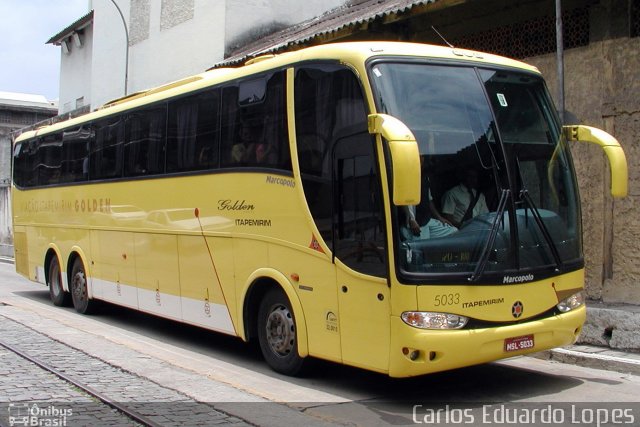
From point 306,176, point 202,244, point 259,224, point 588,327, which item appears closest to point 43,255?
point 202,244

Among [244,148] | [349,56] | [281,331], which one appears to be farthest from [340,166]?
[281,331]

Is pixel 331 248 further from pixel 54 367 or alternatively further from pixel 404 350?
pixel 54 367

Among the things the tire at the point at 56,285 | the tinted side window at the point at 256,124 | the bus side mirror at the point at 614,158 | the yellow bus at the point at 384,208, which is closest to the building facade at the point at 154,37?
the tire at the point at 56,285

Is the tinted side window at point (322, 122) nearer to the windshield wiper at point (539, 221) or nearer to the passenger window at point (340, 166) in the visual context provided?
the passenger window at point (340, 166)

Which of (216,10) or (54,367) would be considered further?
(216,10)

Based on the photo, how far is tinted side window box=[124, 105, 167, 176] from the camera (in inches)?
391

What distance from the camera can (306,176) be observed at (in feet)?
23.2

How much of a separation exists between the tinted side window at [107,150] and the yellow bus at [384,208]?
2.38 meters

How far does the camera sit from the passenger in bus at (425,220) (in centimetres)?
596

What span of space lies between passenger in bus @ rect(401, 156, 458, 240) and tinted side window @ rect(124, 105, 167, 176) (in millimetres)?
4805

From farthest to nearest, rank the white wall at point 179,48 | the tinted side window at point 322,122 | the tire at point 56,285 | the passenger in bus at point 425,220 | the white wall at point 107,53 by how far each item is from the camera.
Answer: the white wall at point 107,53
the white wall at point 179,48
the tire at point 56,285
the tinted side window at point 322,122
the passenger in bus at point 425,220

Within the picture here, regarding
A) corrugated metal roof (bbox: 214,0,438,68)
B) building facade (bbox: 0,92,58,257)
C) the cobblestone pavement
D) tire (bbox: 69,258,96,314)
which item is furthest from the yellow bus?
building facade (bbox: 0,92,58,257)

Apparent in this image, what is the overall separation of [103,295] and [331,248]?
6.24m

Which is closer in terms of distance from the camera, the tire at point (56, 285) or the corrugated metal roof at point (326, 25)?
the corrugated metal roof at point (326, 25)
